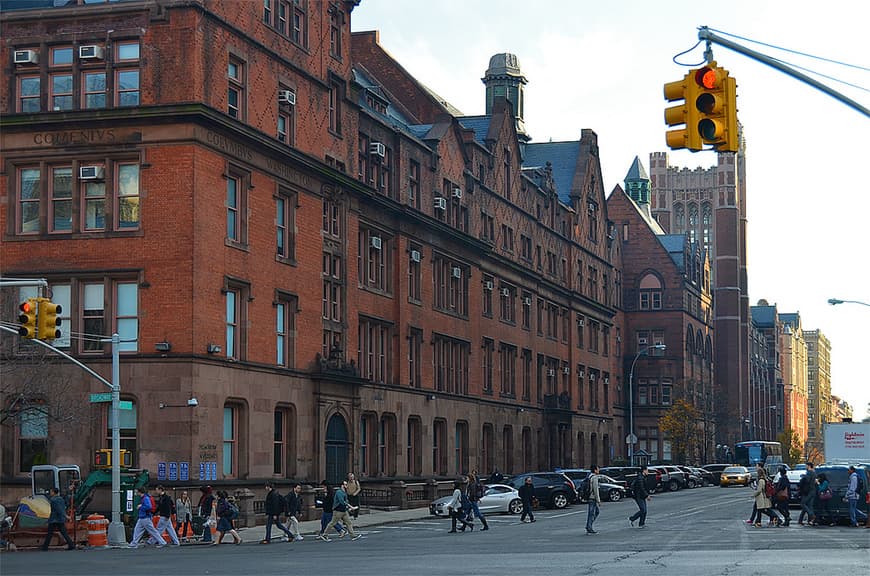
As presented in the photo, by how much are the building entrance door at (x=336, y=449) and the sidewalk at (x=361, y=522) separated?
1.84 metres

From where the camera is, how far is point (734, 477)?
91125 mm

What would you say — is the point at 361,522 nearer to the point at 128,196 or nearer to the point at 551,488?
the point at 551,488

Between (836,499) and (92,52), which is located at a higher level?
(92,52)

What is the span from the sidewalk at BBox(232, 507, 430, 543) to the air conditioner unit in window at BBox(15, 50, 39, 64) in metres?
16.8

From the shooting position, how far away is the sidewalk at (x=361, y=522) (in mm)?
40062

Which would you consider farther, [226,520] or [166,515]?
[226,520]

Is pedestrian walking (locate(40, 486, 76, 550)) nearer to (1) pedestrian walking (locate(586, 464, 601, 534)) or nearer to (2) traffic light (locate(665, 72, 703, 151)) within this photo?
(1) pedestrian walking (locate(586, 464, 601, 534))

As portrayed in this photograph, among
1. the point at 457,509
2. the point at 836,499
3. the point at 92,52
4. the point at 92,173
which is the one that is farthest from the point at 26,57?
the point at 836,499

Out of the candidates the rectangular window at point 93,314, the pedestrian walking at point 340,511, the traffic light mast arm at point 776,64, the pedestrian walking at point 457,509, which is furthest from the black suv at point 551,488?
the traffic light mast arm at point 776,64

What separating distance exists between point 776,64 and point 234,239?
32.0 metres

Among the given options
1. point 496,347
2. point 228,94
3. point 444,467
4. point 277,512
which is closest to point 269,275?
point 228,94

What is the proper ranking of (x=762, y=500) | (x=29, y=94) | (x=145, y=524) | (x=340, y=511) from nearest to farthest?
1. (x=145, y=524)
2. (x=340, y=511)
3. (x=762, y=500)
4. (x=29, y=94)

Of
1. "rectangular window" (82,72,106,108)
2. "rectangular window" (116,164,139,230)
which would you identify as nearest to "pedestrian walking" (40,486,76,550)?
"rectangular window" (116,164,139,230)

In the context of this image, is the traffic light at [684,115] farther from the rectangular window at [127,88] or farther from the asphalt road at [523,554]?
the rectangular window at [127,88]
